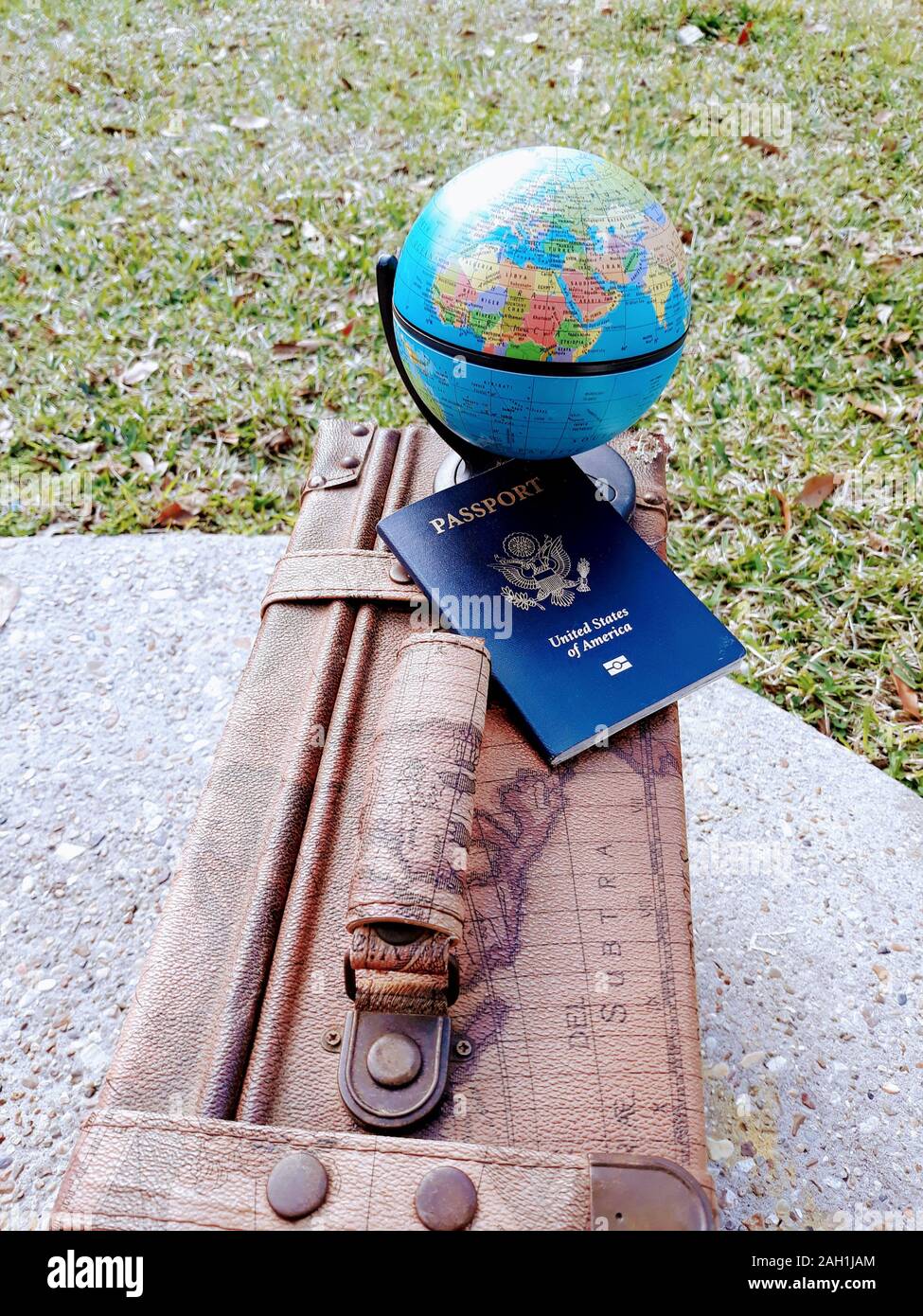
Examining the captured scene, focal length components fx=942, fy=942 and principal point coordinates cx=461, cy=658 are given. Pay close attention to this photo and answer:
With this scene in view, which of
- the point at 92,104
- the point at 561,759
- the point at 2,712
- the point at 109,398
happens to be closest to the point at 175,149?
the point at 92,104

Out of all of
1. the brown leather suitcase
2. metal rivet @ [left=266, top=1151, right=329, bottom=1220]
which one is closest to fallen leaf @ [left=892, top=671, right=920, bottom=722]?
the brown leather suitcase

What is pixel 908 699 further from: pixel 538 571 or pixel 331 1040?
pixel 331 1040

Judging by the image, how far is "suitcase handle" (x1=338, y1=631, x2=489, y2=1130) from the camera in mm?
1099

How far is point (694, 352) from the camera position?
11.3 ft

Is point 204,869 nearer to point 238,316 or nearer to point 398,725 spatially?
point 398,725

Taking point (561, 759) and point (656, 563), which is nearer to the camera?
point (561, 759)

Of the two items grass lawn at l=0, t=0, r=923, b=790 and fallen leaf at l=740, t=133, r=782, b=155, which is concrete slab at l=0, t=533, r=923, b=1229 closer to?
grass lawn at l=0, t=0, r=923, b=790

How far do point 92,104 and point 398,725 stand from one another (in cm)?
485

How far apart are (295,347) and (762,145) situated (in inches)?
99.9

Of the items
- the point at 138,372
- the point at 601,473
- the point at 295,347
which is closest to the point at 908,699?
the point at 601,473

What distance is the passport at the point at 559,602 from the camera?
1.46m

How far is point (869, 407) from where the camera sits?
3203 millimetres

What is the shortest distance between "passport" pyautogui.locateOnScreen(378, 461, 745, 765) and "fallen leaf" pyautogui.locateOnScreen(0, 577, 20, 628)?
4.97 ft

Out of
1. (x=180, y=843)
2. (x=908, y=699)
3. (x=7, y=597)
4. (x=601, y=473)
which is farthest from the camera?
(x=7, y=597)
